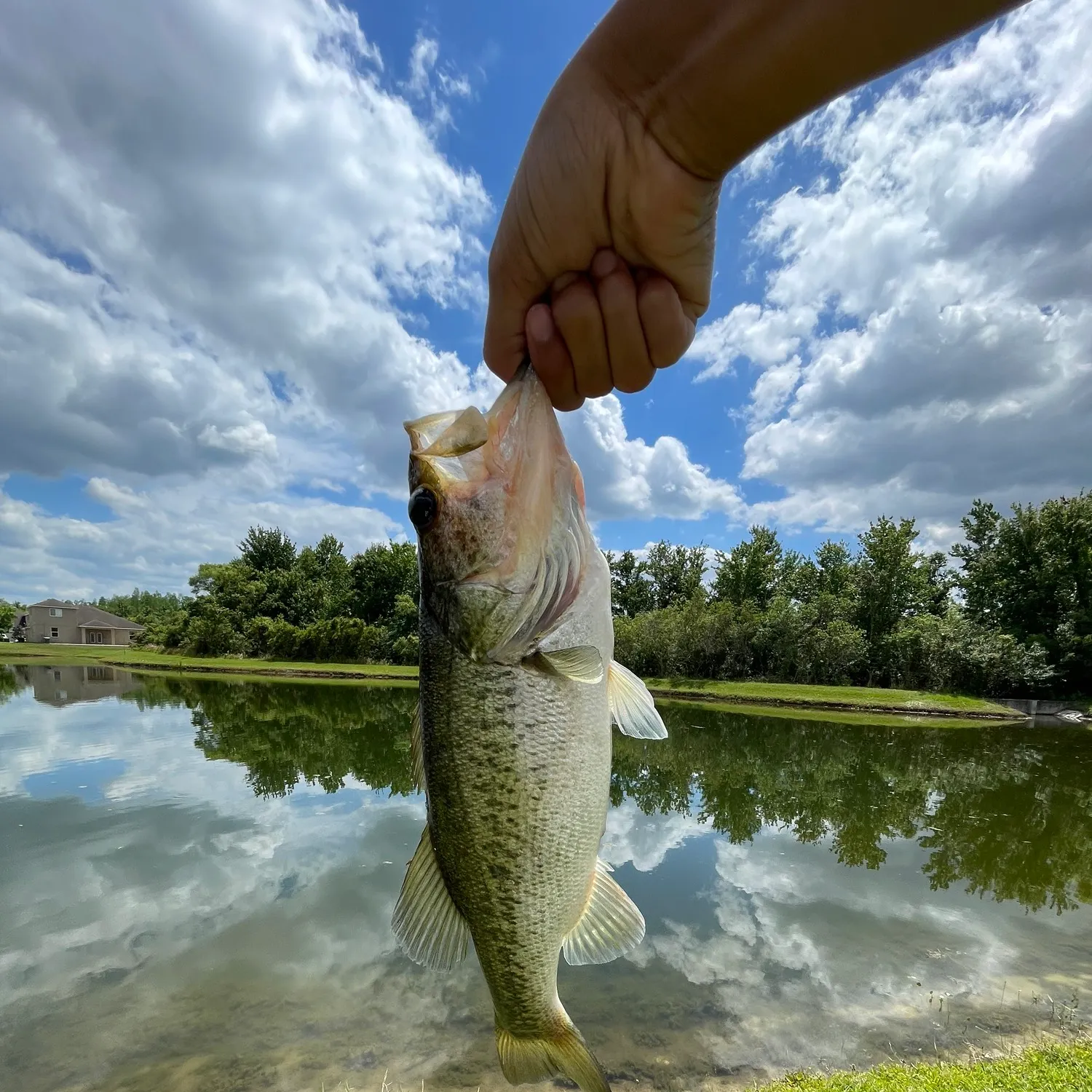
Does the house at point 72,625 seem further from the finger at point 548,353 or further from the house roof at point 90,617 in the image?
the finger at point 548,353

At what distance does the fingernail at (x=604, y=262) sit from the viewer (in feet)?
5.80

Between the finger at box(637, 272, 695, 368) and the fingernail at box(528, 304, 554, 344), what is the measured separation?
0.84ft

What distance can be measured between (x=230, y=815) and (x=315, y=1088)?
29.3 feet

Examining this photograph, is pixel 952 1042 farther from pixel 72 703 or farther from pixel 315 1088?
pixel 72 703

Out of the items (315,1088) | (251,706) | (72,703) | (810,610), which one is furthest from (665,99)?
(810,610)

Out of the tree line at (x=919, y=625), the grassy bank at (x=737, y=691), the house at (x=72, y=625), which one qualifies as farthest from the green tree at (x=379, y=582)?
the house at (x=72, y=625)

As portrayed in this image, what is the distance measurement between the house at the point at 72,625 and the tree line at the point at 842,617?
42.7 metres

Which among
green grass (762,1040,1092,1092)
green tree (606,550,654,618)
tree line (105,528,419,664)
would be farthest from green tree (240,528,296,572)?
green grass (762,1040,1092,1092)

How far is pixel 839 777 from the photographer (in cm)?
1859

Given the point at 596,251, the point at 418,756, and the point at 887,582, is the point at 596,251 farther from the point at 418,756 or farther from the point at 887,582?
the point at 887,582

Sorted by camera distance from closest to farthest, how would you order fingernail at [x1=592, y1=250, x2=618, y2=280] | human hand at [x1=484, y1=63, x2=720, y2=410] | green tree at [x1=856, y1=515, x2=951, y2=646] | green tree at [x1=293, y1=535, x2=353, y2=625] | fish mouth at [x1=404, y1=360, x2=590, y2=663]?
human hand at [x1=484, y1=63, x2=720, y2=410] → fingernail at [x1=592, y1=250, x2=618, y2=280] → fish mouth at [x1=404, y1=360, x2=590, y2=663] → green tree at [x1=856, y1=515, x2=951, y2=646] → green tree at [x1=293, y1=535, x2=353, y2=625]

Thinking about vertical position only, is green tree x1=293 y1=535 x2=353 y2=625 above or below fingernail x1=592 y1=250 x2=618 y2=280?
above

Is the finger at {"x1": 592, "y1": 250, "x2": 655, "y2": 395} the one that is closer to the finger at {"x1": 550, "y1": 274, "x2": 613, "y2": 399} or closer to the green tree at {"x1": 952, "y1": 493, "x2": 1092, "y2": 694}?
the finger at {"x1": 550, "y1": 274, "x2": 613, "y2": 399}

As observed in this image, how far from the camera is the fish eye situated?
2.03 m
